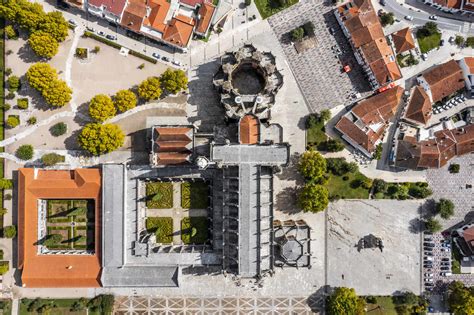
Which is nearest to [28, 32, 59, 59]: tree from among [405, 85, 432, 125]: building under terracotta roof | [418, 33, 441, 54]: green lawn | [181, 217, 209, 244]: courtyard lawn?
[181, 217, 209, 244]: courtyard lawn

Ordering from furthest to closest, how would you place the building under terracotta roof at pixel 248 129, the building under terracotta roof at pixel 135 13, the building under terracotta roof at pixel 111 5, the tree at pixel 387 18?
the tree at pixel 387 18 → the building under terracotta roof at pixel 135 13 → the building under terracotta roof at pixel 111 5 → the building under terracotta roof at pixel 248 129

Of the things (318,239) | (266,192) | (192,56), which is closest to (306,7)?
(192,56)

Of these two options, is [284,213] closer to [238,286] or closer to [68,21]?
[238,286]

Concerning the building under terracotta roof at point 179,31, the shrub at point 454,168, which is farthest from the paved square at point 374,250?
the building under terracotta roof at point 179,31

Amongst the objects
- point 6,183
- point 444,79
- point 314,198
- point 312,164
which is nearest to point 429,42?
point 444,79

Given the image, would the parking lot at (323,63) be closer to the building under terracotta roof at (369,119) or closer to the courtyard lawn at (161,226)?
the building under terracotta roof at (369,119)

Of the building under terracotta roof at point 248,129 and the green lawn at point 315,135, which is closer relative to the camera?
the building under terracotta roof at point 248,129
